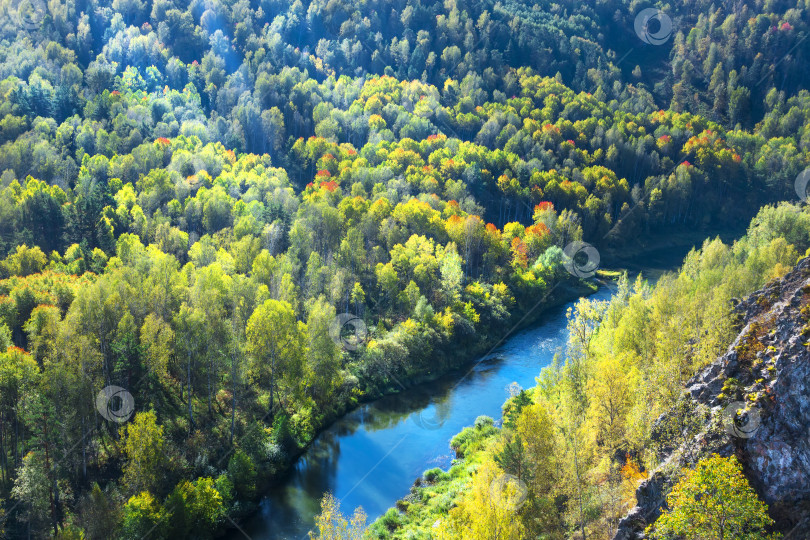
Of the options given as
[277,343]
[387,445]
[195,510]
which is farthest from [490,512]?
[277,343]

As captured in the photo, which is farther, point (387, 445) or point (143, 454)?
point (387, 445)

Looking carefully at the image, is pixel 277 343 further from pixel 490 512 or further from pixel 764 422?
pixel 764 422

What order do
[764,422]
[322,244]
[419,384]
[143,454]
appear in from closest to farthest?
[764,422] < [143,454] < [419,384] < [322,244]

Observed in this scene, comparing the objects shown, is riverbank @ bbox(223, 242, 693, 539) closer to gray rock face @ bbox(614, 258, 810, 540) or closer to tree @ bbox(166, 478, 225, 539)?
tree @ bbox(166, 478, 225, 539)

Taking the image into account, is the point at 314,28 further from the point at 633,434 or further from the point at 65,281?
the point at 633,434

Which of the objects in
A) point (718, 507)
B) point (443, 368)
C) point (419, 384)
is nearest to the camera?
point (718, 507)

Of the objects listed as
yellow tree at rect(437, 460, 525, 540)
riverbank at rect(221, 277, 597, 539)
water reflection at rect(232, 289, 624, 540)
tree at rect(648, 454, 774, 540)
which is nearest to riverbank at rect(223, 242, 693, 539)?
riverbank at rect(221, 277, 597, 539)
